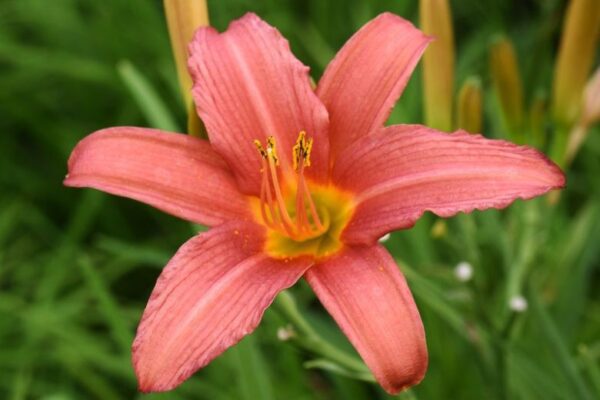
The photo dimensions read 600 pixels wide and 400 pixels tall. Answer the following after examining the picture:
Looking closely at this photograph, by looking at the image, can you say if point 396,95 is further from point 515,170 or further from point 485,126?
point 485,126

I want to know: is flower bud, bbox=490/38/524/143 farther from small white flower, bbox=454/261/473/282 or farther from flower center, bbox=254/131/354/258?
flower center, bbox=254/131/354/258

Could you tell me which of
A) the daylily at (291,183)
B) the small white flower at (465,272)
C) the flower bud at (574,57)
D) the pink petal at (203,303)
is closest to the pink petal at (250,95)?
the daylily at (291,183)

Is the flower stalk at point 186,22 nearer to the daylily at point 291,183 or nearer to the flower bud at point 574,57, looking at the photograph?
the daylily at point 291,183

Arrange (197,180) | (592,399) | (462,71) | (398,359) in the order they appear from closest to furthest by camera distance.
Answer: (398,359)
(197,180)
(592,399)
(462,71)

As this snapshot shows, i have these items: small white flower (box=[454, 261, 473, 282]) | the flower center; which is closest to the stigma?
the flower center

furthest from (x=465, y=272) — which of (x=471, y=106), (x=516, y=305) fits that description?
(x=471, y=106)

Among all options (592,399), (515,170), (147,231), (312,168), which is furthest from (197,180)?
(147,231)

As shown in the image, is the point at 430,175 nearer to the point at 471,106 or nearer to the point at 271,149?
the point at 271,149
